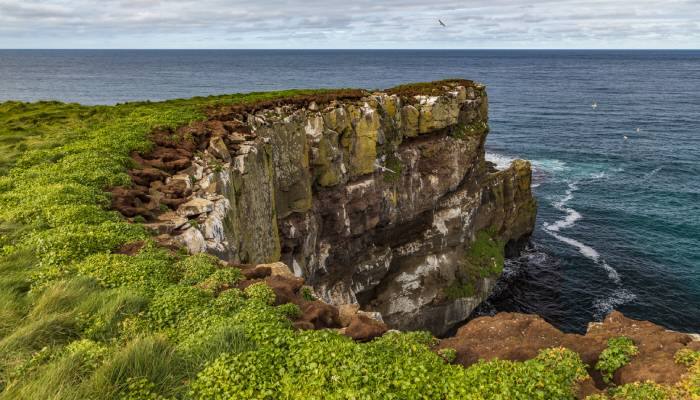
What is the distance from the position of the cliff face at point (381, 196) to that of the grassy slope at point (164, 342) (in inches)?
433

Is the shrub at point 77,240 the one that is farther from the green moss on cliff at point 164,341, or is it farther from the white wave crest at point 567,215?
the white wave crest at point 567,215

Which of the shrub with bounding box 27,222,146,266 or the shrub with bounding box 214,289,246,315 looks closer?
the shrub with bounding box 214,289,246,315

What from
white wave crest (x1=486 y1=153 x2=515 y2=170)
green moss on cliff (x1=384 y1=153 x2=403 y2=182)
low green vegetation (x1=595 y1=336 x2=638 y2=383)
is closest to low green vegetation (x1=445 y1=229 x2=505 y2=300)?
green moss on cliff (x1=384 y1=153 x2=403 y2=182)

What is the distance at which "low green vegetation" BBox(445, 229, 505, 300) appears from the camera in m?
50.1

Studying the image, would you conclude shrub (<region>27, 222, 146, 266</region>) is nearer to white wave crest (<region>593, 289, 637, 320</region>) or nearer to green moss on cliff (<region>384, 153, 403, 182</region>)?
green moss on cliff (<region>384, 153, 403, 182</region>)

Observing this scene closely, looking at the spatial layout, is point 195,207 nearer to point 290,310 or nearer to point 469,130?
point 290,310

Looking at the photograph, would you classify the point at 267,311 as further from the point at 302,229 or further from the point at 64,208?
the point at 302,229

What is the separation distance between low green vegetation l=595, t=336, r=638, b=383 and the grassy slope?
37.1 inches

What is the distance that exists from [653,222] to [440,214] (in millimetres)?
36701

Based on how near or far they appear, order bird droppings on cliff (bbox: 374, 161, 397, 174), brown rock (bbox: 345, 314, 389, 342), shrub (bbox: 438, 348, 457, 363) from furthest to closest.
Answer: bird droppings on cliff (bbox: 374, 161, 397, 174) < brown rock (bbox: 345, 314, 389, 342) < shrub (bbox: 438, 348, 457, 363)

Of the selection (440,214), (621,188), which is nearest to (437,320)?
(440,214)

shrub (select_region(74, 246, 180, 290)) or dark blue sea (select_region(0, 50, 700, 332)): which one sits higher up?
shrub (select_region(74, 246, 180, 290))

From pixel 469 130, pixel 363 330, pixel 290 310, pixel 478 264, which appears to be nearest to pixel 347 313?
pixel 363 330

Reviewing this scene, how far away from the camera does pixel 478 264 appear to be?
5219cm
